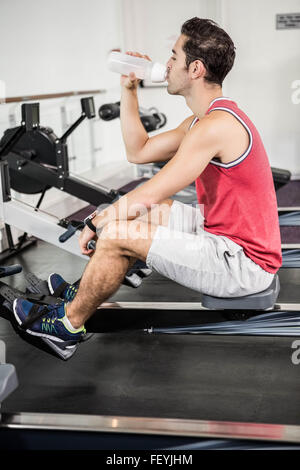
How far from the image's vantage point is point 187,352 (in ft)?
6.84

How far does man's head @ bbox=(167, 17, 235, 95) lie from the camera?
171cm

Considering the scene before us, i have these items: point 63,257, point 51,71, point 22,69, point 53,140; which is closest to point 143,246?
point 53,140

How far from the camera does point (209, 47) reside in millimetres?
1705

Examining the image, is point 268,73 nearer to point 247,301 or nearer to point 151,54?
point 151,54

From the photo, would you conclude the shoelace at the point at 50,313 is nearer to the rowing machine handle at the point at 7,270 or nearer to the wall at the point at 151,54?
the rowing machine handle at the point at 7,270

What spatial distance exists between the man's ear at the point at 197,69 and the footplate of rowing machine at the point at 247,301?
0.70 meters

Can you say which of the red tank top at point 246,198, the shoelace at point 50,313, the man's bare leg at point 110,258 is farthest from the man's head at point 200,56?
the shoelace at point 50,313

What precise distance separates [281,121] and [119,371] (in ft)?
13.9

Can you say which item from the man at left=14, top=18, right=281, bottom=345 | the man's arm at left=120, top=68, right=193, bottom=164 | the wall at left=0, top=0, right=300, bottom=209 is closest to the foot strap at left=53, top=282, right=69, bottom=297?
the man at left=14, top=18, right=281, bottom=345

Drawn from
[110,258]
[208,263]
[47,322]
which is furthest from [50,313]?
[208,263]

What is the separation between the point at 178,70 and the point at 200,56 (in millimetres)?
86

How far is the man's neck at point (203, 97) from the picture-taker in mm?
1765

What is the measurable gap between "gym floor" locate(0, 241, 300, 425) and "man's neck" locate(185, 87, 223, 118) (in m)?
0.68

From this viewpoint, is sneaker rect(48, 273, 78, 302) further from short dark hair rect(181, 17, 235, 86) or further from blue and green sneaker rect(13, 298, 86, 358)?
short dark hair rect(181, 17, 235, 86)
